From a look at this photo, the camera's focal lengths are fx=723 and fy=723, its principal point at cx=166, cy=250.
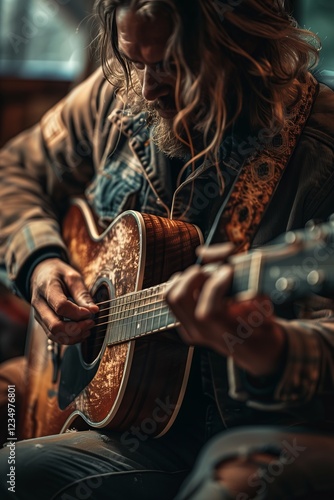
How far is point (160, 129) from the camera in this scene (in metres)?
1.05

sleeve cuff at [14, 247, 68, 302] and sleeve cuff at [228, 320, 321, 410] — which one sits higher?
sleeve cuff at [228, 320, 321, 410]

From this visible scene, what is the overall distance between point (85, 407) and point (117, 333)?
0.46 feet

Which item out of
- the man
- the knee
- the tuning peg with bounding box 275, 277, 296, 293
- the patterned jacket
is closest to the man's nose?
the man

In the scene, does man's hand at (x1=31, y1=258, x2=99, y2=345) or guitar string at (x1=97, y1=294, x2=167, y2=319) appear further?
man's hand at (x1=31, y1=258, x2=99, y2=345)

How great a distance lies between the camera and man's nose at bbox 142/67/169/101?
951 millimetres

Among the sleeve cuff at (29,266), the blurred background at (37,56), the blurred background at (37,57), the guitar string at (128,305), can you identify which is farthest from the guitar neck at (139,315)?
the blurred background at (37,56)

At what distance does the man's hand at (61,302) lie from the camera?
3.54 ft

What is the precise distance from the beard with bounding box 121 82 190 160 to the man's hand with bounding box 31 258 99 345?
26 centimetres

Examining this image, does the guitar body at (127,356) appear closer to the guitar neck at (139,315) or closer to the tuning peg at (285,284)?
the guitar neck at (139,315)

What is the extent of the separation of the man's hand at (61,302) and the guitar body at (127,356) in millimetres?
21

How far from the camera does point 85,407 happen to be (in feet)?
3.53

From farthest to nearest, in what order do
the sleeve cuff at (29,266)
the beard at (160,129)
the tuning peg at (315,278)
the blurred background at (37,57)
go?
the blurred background at (37,57)
the sleeve cuff at (29,266)
the beard at (160,129)
the tuning peg at (315,278)

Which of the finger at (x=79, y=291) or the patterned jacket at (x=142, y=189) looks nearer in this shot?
the patterned jacket at (x=142, y=189)

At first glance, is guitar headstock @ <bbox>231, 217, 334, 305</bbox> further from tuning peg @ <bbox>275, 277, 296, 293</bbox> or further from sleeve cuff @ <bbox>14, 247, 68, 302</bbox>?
sleeve cuff @ <bbox>14, 247, 68, 302</bbox>
